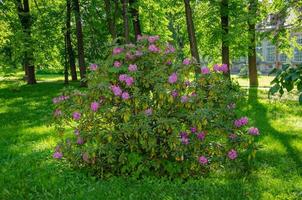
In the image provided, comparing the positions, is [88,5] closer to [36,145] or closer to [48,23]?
[48,23]

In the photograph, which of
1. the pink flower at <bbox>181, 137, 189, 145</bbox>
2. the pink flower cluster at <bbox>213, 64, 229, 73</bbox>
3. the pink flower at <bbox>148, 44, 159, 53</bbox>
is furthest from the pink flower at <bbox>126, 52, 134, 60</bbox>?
the pink flower at <bbox>181, 137, 189, 145</bbox>

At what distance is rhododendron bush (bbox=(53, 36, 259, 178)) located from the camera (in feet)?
19.1

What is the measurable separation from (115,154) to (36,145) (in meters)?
2.86

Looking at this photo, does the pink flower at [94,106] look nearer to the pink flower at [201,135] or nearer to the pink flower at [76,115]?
the pink flower at [76,115]

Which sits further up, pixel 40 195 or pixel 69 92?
pixel 69 92

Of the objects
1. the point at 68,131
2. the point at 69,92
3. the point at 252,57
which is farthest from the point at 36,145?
the point at 252,57

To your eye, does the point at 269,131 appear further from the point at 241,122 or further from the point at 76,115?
the point at 76,115

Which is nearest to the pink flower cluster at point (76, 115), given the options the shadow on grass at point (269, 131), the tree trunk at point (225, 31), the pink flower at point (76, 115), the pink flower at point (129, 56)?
the pink flower at point (76, 115)

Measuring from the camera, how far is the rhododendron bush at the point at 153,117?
19.1 ft

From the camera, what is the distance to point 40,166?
6.65m

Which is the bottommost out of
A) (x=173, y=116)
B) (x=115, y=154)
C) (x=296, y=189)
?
(x=296, y=189)

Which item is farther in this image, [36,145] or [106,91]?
[36,145]

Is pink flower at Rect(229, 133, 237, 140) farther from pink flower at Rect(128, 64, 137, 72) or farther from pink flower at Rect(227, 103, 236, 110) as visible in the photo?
pink flower at Rect(128, 64, 137, 72)

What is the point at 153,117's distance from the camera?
584 cm
